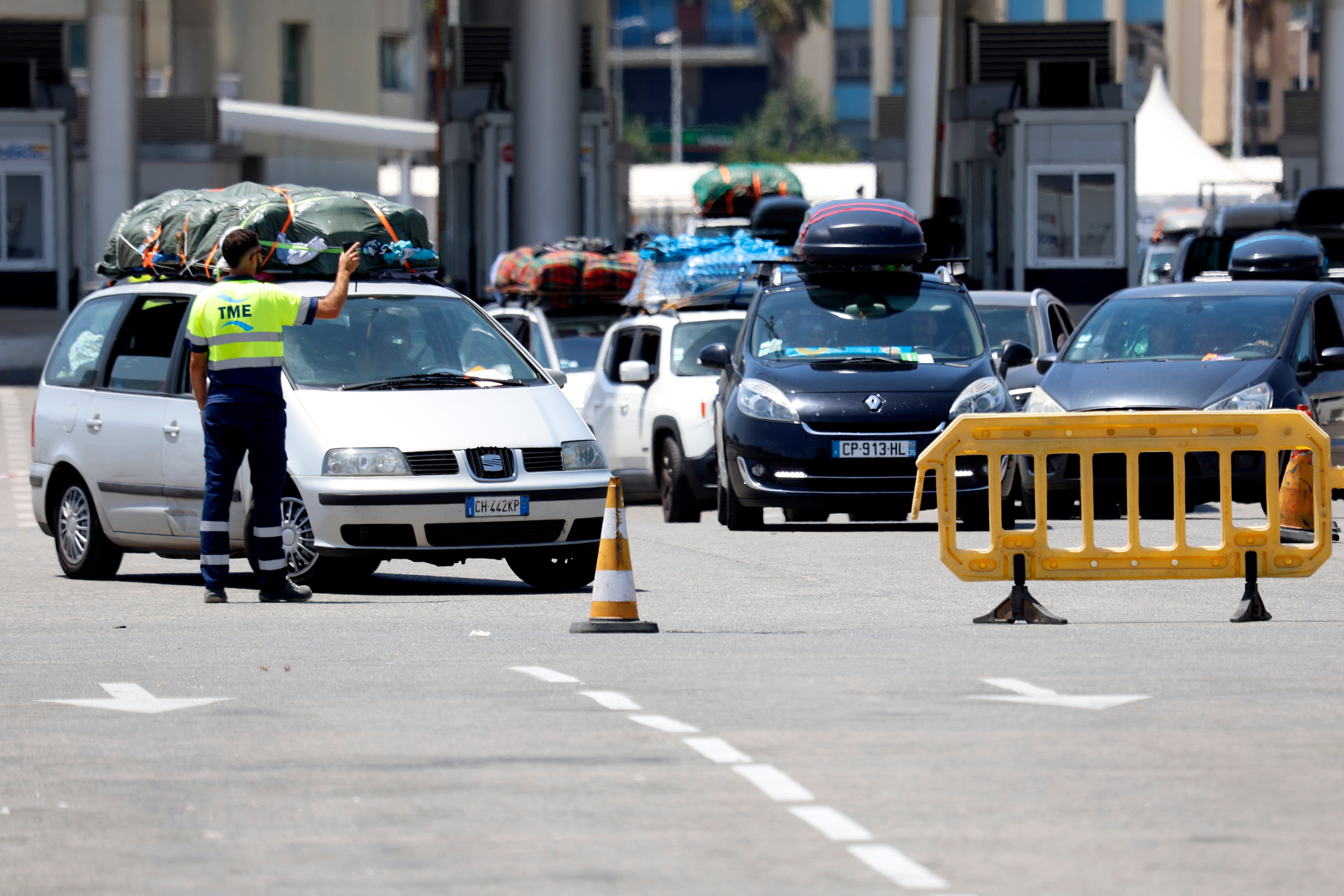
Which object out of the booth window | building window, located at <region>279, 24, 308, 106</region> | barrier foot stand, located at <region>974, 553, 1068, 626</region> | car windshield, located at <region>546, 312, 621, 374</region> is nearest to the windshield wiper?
barrier foot stand, located at <region>974, 553, 1068, 626</region>

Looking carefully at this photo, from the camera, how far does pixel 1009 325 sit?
2045cm

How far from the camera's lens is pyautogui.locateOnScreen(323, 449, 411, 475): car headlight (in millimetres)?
12477

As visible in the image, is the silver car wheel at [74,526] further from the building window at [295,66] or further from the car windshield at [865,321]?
the building window at [295,66]

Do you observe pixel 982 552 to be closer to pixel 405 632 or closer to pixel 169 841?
pixel 405 632

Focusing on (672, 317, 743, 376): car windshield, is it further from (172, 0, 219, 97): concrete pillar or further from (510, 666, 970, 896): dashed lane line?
(172, 0, 219, 97): concrete pillar

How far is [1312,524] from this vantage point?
11.9 m

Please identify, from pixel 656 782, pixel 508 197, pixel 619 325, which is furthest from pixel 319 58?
pixel 656 782

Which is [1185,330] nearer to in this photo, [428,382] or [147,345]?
[428,382]

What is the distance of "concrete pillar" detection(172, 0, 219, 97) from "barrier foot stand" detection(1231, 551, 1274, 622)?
50824mm

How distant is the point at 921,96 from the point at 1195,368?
31527 mm

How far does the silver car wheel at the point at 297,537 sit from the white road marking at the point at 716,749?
5.49 meters

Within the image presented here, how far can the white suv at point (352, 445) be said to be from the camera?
1248cm

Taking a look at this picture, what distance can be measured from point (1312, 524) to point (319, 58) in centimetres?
6513

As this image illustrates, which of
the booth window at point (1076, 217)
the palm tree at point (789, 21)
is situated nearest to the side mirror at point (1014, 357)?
the booth window at point (1076, 217)
